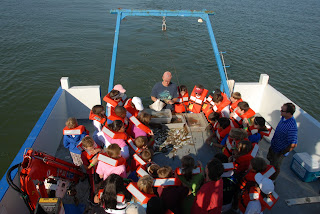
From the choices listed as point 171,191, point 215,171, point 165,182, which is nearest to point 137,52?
point 165,182

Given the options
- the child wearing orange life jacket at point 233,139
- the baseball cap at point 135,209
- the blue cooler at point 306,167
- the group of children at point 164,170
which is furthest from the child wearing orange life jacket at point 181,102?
the baseball cap at point 135,209

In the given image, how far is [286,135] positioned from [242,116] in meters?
1.02

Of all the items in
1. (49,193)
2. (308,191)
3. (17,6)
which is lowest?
(308,191)

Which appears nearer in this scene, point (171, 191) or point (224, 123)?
point (171, 191)

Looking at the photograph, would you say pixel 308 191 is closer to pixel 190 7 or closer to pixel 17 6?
pixel 190 7

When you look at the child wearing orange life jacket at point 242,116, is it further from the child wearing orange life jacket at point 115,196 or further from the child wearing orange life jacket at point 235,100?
the child wearing orange life jacket at point 115,196

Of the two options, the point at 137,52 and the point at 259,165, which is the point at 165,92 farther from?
the point at 137,52

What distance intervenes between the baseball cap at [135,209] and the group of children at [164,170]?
14 mm

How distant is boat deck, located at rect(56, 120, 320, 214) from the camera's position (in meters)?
4.52

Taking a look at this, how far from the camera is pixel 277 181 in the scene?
16.8 ft

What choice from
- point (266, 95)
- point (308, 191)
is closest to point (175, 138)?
point (308, 191)

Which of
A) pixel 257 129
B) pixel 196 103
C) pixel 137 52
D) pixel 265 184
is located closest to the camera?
pixel 265 184

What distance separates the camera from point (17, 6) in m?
23.4

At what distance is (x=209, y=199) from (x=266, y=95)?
507cm
